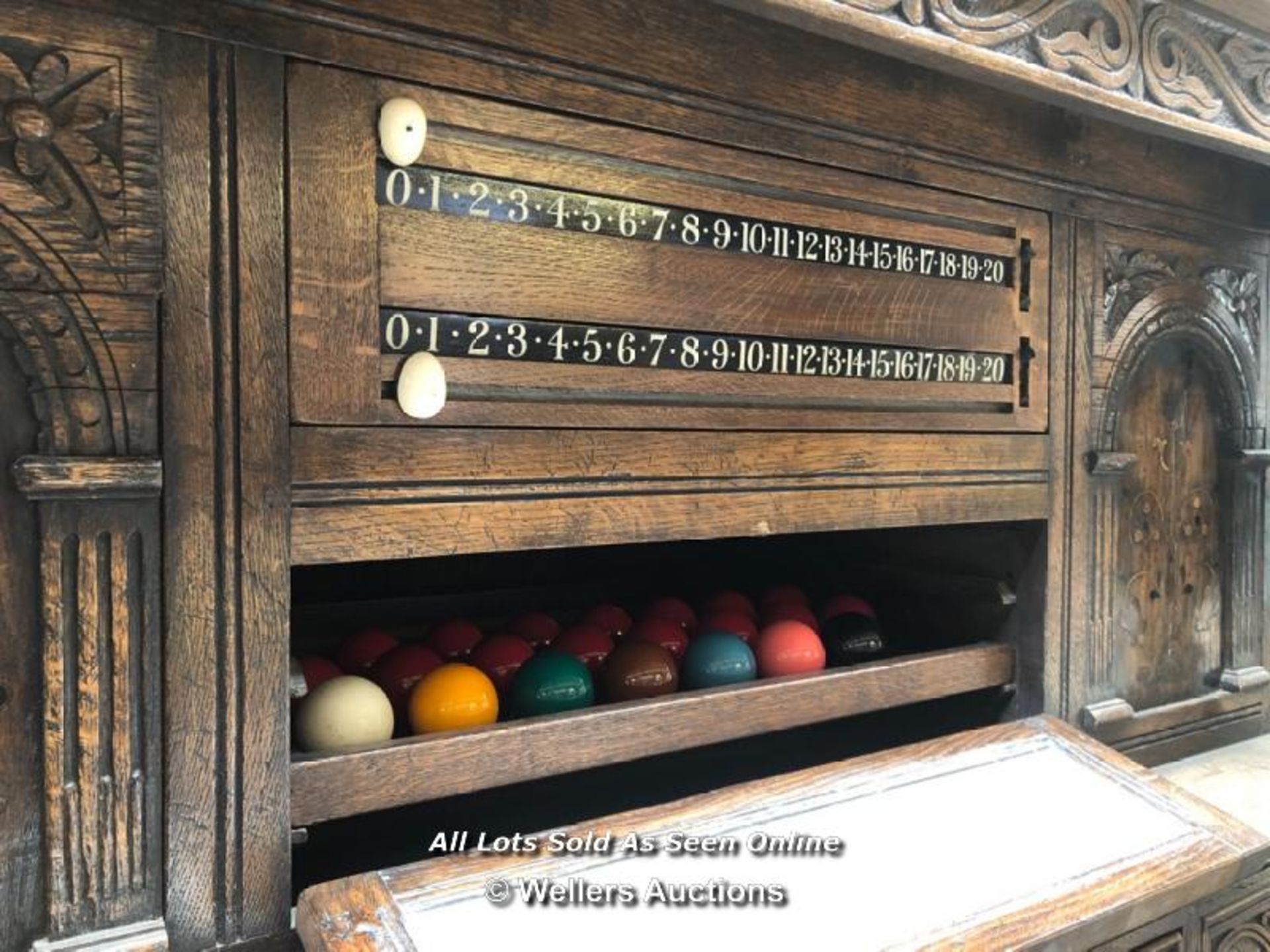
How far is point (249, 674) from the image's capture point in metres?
1.12

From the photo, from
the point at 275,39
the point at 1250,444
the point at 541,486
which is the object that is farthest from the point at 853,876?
the point at 1250,444

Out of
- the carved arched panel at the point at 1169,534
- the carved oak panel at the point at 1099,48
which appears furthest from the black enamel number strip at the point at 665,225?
the carved arched panel at the point at 1169,534

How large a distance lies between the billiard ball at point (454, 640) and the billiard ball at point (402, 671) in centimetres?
9

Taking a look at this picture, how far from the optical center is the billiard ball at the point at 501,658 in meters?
1.62

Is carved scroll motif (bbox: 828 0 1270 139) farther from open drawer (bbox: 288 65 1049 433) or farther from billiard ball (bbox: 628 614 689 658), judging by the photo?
billiard ball (bbox: 628 614 689 658)

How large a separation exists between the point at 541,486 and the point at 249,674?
0.45m

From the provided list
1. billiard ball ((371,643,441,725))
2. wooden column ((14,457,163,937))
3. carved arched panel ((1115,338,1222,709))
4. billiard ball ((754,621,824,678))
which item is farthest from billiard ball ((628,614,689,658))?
carved arched panel ((1115,338,1222,709))

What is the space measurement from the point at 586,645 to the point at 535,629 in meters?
0.15

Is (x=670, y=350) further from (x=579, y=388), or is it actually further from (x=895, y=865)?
(x=895, y=865)

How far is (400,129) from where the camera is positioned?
1180 mm

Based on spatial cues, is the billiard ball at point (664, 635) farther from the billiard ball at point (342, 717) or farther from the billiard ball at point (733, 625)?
the billiard ball at point (342, 717)

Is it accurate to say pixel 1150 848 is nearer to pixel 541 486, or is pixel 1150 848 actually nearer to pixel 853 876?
pixel 853 876

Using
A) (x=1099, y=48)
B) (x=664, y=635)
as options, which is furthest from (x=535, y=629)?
(x=1099, y=48)

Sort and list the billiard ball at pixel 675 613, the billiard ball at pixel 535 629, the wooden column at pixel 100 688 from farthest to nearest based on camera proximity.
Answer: the billiard ball at pixel 675 613 → the billiard ball at pixel 535 629 → the wooden column at pixel 100 688
